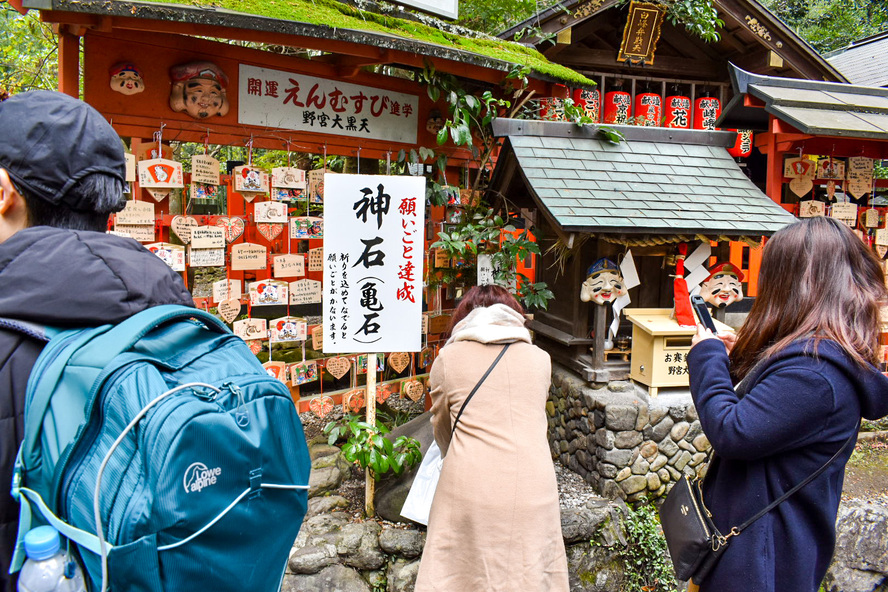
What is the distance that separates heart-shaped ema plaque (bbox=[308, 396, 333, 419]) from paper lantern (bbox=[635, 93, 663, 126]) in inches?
240

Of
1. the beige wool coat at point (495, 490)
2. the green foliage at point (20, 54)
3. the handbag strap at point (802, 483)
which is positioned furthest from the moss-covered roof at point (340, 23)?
the green foliage at point (20, 54)

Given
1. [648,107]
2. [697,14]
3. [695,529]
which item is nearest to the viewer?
[695,529]

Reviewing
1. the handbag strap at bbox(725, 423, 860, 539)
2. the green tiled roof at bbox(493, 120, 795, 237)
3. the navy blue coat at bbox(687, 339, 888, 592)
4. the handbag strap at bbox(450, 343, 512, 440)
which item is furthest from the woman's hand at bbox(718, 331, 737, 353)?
the green tiled roof at bbox(493, 120, 795, 237)

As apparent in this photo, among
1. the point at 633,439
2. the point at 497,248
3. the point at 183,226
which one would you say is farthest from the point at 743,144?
the point at 183,226

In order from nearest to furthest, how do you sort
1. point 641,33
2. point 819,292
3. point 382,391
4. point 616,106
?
point 819,292, point 382,391, point 641,33, point 616,106

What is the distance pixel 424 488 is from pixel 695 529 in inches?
89.1

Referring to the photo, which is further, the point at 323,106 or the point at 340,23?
the point at 323,106

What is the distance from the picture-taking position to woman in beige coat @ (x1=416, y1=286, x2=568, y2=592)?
121 inches

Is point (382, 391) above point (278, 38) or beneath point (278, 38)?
beneath

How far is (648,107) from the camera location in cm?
852

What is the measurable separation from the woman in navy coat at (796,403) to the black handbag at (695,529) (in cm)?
2


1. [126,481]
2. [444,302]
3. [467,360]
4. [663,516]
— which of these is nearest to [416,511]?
[467,360]

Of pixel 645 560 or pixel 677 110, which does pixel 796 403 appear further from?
pixel 677 110

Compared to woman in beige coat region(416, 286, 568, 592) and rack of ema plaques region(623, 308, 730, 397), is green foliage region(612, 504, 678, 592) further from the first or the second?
woman in beige coat region(416, 286, 568, 592)
